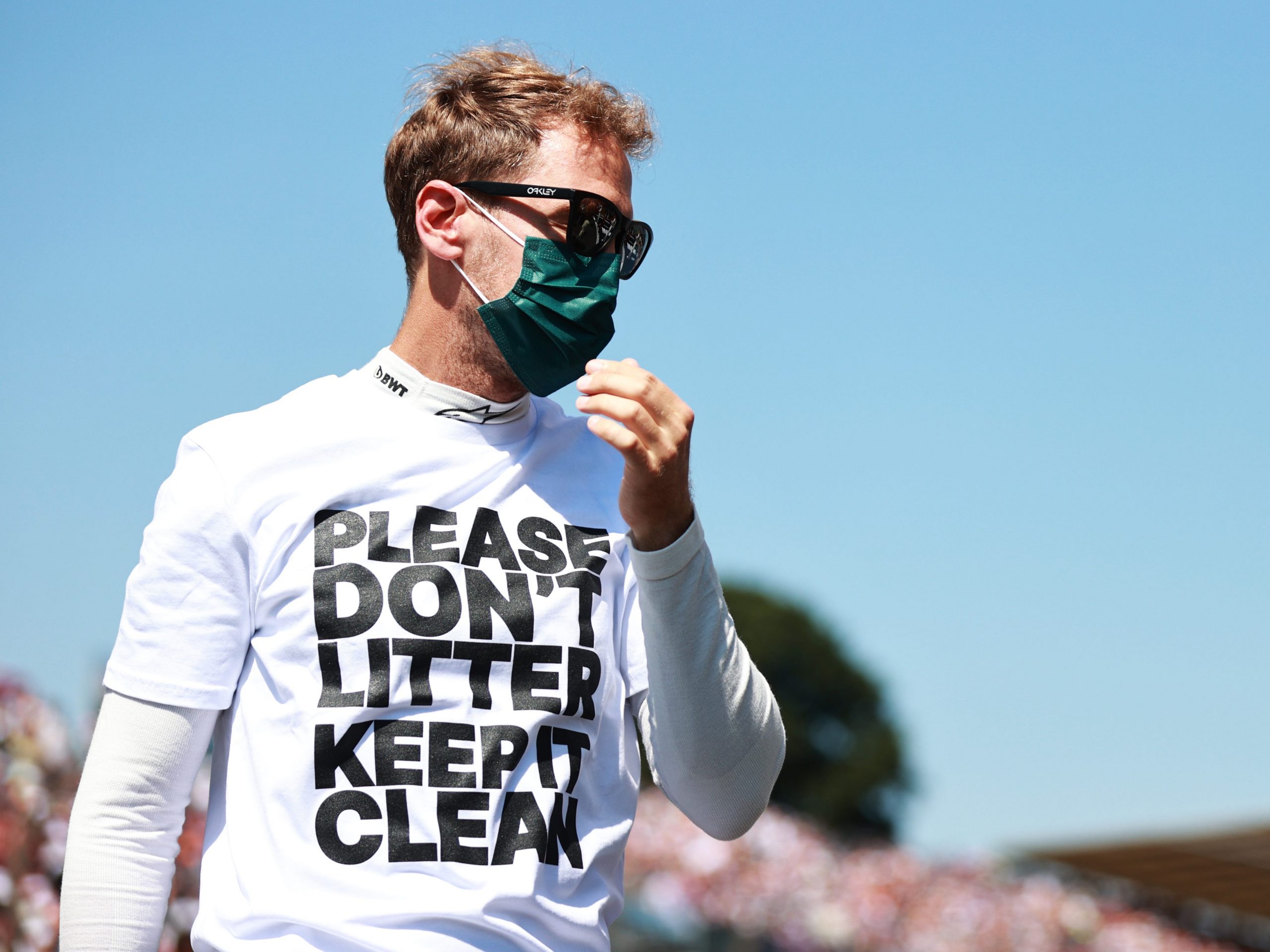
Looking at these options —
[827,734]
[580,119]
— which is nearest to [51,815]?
[580,119]

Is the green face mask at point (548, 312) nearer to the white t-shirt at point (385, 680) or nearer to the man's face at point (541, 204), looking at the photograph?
the man's face at point (541, 204)

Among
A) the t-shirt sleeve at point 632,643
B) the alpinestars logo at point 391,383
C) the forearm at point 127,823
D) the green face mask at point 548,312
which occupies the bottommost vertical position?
the forearm at point 127,823

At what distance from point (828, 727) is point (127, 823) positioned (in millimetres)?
46747

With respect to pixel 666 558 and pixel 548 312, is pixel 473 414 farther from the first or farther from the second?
pixel 666 558

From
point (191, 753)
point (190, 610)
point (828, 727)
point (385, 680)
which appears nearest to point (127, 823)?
point (191, 753)

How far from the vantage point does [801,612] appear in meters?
48.5

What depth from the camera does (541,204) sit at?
2.18 m

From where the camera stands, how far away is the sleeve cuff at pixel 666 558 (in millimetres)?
1873

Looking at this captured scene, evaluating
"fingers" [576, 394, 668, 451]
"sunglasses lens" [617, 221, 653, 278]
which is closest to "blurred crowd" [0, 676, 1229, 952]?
"sunglasses lens" [617, 221, 653, 278]

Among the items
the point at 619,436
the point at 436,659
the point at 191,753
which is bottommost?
the point at 191,753

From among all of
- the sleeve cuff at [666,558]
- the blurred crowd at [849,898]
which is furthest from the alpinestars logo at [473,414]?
the blurred crowd at [849,898]

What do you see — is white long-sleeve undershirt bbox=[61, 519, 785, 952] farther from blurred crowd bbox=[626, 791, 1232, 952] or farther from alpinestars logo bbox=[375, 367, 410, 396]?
blurred crowd bbox=[626, 791, 1232, 952]

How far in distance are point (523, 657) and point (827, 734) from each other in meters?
46.7

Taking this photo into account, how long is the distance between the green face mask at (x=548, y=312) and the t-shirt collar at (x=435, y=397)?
0.25ft
